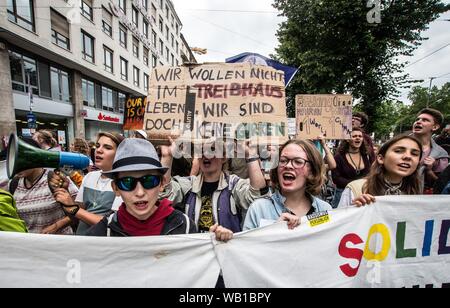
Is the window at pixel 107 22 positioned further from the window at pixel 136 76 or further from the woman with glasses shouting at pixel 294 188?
the woman with glasses shouting at pixel 294 188

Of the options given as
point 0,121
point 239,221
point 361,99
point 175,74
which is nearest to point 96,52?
point 0,121

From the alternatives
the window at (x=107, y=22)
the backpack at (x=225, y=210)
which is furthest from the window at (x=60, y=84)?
the backpack at (x=225, y=210)

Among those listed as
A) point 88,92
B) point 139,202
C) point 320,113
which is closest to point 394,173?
point 139,202

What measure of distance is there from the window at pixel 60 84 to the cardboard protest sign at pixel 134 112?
11552mm

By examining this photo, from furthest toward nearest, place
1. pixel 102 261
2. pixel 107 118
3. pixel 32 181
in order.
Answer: pixel 107 118 < pixel 32 181 < pixel 102 261

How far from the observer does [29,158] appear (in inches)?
65.9

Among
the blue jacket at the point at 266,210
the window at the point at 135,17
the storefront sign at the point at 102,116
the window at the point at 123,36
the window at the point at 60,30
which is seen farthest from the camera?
the window at the point at 135,17

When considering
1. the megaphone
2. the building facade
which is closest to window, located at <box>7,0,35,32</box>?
the building facade

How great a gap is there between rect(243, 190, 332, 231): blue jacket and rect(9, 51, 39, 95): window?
50.5ft

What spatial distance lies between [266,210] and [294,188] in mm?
252

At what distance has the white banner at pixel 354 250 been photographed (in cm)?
159

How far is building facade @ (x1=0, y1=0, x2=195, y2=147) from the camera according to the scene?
1175 cm

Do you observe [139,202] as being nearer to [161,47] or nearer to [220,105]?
[220,105]

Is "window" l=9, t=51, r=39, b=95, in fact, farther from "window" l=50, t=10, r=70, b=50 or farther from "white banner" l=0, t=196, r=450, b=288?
"white banner" l=0, t=196, r=450, b=288
